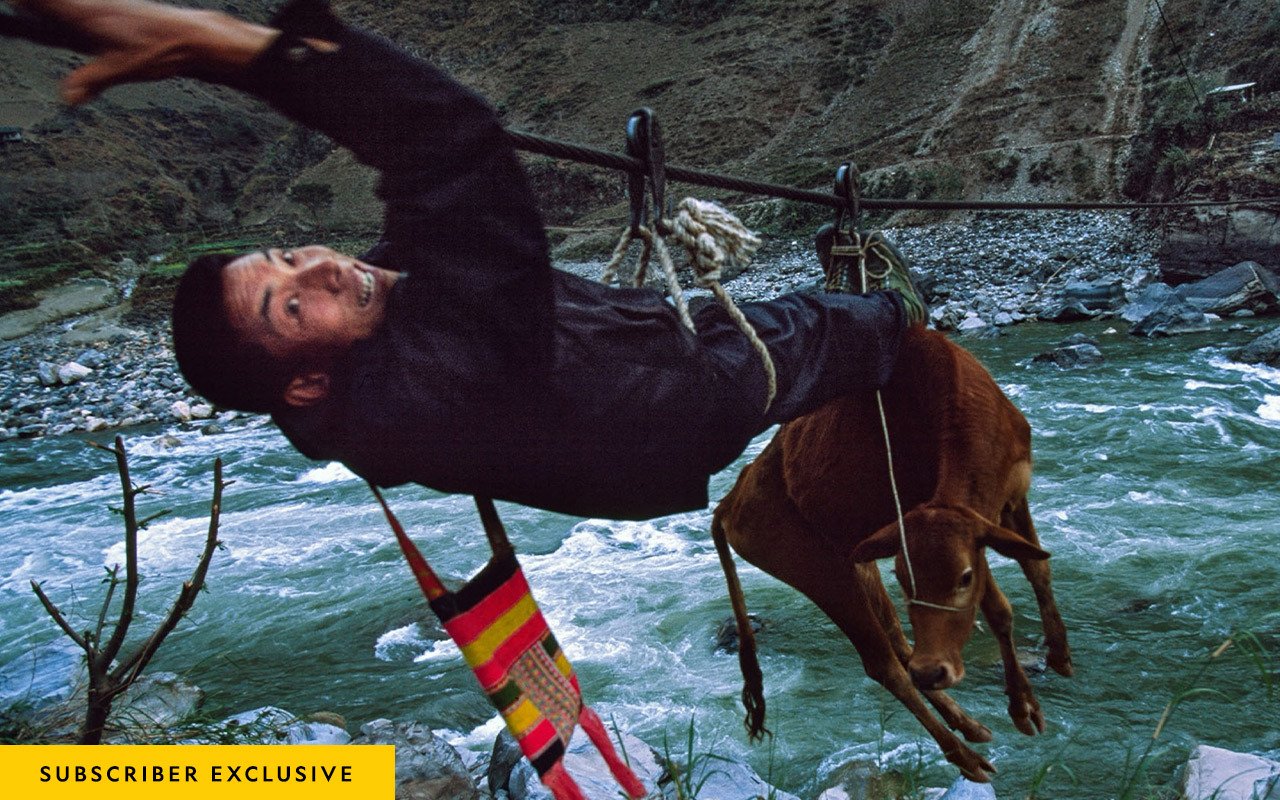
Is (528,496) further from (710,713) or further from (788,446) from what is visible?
(710,713)

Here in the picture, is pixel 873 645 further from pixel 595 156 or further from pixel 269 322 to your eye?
pixel 269 322

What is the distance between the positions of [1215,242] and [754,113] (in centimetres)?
2975

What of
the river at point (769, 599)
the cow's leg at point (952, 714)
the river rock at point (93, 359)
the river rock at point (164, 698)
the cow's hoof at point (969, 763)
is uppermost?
the cow's leg at point (952, 714)

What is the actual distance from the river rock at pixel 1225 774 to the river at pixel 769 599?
178mm

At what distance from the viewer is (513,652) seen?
4.33 feet

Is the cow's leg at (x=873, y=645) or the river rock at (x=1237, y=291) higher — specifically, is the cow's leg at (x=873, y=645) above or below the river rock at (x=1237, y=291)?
above

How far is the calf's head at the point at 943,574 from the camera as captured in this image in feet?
5.76

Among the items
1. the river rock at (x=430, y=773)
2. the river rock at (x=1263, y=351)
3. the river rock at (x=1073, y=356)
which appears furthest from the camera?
the river rock at (x=1073, y=356)

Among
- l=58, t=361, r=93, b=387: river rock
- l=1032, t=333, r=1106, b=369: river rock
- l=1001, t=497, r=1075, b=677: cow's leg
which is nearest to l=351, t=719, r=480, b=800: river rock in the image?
l=1001, t=497, r=1075, b=677: cow's leg

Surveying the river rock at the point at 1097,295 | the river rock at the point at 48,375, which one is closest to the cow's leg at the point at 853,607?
the river rock at the point at 1097,295

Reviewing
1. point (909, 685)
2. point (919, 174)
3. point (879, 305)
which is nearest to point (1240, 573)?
point (909, 685)

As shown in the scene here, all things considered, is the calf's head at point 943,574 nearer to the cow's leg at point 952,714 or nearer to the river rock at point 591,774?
the cow's leg at point 952,714

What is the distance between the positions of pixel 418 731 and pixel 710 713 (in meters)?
1.32

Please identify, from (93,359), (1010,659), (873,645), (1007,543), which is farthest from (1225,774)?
(93,359)
